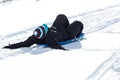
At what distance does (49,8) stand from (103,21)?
133 inches

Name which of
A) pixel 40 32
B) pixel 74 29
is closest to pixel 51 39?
pixel 40 32

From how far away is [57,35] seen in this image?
6.14 meters

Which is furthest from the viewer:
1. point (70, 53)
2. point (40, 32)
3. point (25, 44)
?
point (25, 44)

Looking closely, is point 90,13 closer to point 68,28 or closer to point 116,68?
point 68,28

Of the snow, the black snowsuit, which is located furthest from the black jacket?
the snow

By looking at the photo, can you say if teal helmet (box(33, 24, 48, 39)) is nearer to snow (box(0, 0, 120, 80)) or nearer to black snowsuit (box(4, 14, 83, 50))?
black snowsuit (box(4, 14, 83, 50))

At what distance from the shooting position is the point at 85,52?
18.4 ft

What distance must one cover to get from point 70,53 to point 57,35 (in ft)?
2.23

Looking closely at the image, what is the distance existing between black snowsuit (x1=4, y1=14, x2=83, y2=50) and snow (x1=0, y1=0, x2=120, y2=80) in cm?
11

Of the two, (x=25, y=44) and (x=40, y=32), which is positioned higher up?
(x=40, y=32)

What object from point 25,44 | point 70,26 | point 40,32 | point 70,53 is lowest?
point 70,53

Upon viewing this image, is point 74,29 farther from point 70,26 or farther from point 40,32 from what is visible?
point 40,32

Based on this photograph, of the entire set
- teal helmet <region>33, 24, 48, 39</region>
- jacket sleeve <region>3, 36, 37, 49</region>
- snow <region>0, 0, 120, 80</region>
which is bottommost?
snow <region>0, 0, 120, 80</region>

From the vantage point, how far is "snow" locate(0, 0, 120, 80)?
4574 mm
